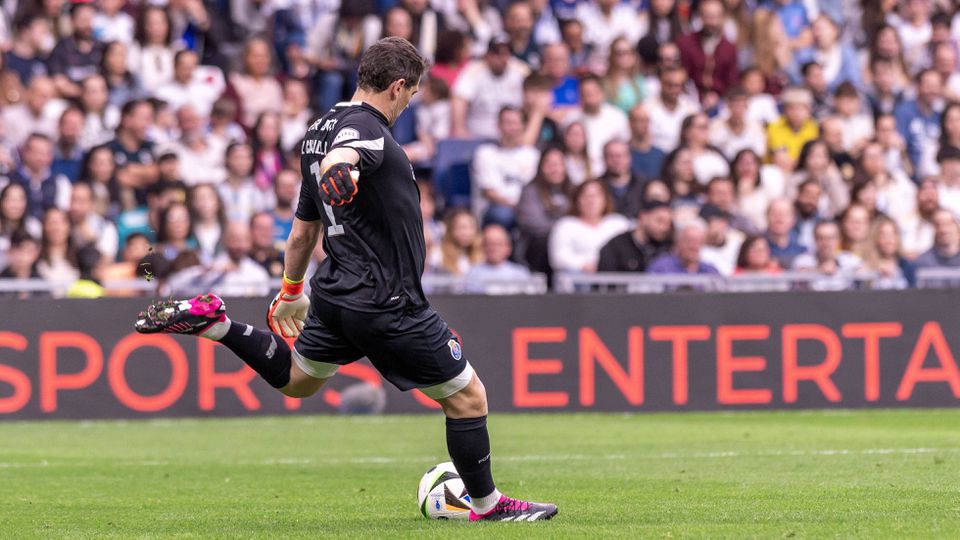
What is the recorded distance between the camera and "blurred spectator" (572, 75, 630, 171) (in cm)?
1808

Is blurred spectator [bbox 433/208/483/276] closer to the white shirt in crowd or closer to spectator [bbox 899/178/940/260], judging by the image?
the white shirt in crowd

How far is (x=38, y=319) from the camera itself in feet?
49.0

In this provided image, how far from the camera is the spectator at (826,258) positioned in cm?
1639

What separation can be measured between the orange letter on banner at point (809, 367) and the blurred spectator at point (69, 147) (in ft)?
24.4

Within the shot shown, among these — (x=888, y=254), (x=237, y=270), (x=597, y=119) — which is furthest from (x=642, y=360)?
(x=237, y=270)

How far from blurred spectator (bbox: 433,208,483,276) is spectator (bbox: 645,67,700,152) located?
315cm

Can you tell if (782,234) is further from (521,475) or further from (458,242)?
(521,475)

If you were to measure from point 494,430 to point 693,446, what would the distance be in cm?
223

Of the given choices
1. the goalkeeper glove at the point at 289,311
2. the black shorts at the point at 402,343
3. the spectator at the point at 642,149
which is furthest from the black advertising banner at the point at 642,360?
the black shorts at the point at 402,343

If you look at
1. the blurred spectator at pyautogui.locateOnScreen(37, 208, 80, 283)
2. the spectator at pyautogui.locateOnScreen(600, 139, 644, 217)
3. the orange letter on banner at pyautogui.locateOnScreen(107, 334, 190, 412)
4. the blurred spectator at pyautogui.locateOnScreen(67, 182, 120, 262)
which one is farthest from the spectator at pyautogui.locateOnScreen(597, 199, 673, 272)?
the blurred spectator at pyautogui.locateOnScreen(37, 208, 80, 283)

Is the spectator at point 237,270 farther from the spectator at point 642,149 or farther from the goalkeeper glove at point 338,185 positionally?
the goalkeeper glove at point 338,185

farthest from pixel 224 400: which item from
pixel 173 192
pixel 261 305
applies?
pixel 173 192

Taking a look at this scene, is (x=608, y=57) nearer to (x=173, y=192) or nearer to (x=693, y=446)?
(x=173, y=192)

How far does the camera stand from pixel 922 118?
19625mm
